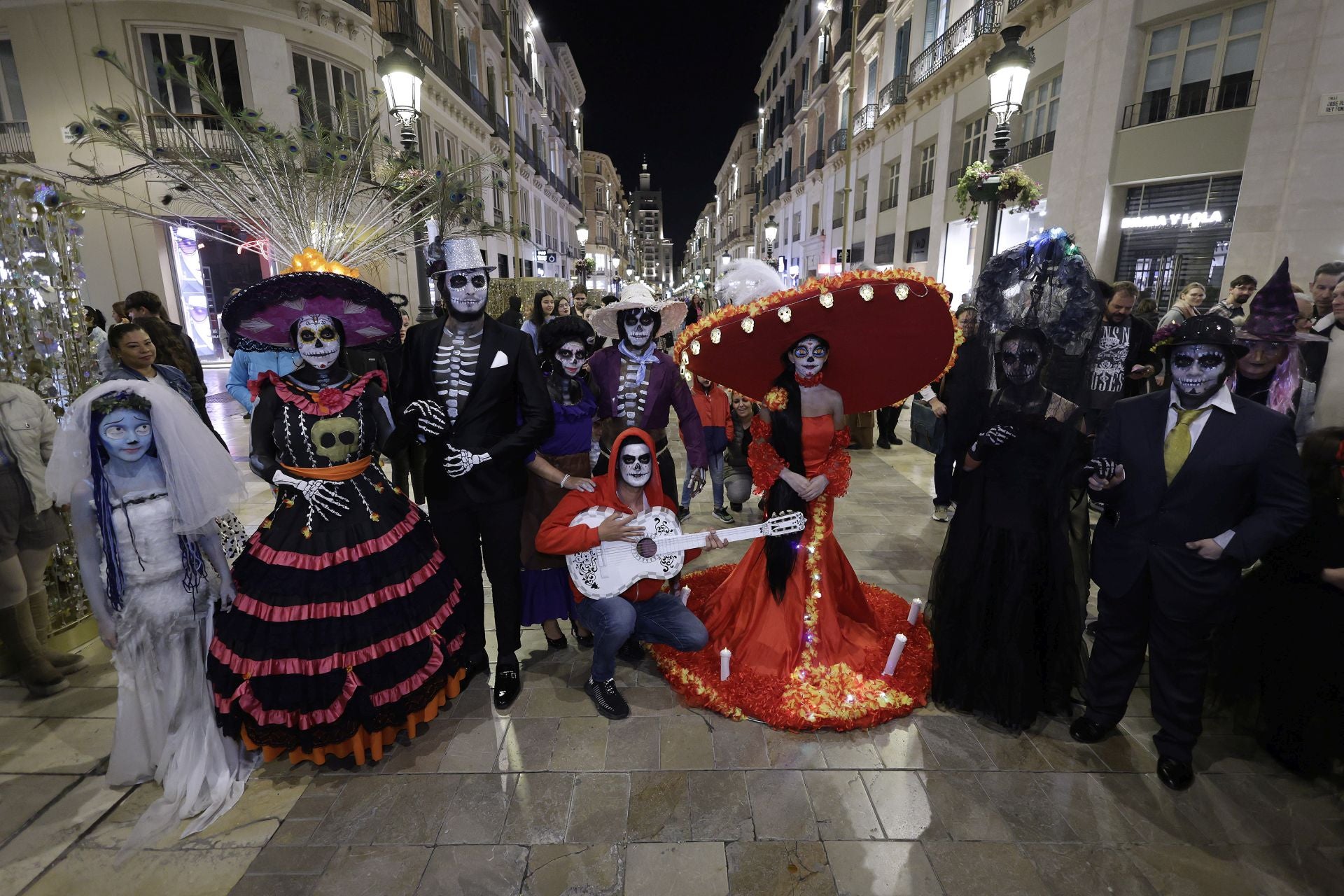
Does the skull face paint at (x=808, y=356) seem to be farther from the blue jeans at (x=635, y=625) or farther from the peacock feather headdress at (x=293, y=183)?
the peacock feather headdress at (x=293, y=183)

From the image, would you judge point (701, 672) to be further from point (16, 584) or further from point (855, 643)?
point (16, 584)

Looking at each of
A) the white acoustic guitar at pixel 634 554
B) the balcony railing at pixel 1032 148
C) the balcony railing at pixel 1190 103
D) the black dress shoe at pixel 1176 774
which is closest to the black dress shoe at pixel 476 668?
the white acoustic guitar at pixel 634 554

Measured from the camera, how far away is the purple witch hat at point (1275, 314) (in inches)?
120

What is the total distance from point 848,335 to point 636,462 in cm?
130

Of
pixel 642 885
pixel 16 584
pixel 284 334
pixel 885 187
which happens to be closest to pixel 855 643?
pixel 642 885

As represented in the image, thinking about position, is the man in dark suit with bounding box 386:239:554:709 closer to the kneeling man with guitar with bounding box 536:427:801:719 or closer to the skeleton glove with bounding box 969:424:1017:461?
the kneeling man with guitar with bounding box 536:427:801:719

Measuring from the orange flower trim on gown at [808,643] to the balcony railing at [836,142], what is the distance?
2570 centimetres

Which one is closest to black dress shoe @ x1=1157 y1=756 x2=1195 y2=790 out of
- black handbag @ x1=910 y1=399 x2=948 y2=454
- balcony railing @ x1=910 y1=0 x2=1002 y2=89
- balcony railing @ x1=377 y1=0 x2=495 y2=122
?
black handbag @ x1=910 y1=399 x2=948 y2=454

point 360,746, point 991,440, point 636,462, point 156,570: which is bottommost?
point 360,746

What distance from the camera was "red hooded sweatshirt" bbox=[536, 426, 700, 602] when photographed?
3.12 m

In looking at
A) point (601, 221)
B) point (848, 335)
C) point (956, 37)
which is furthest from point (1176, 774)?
point (601, 221)

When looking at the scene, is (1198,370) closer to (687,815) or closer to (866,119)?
(687,815)

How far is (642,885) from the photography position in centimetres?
232

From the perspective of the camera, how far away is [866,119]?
75.8 ft
